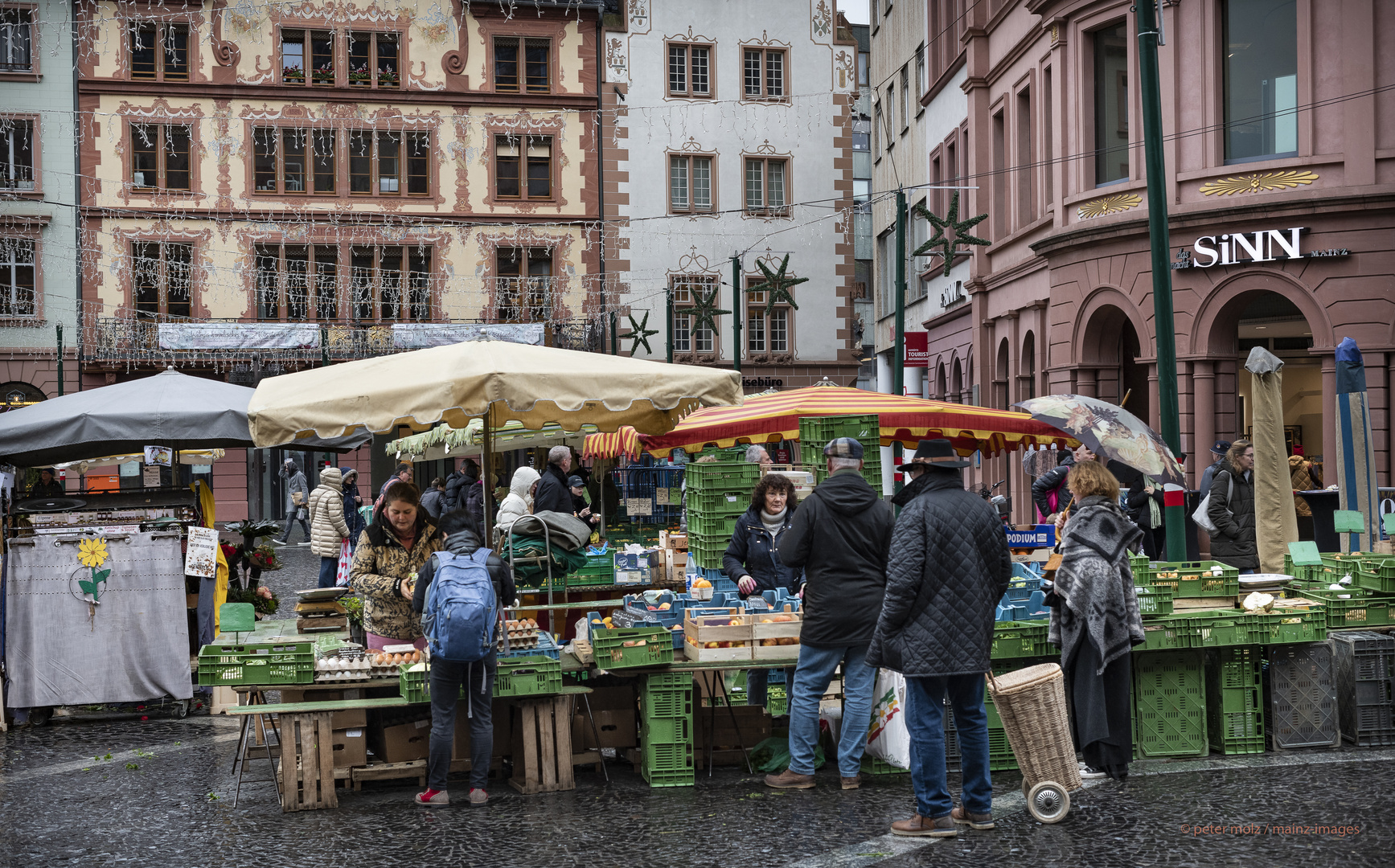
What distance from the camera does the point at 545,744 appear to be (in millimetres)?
8305

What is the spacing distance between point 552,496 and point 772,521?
5087mm

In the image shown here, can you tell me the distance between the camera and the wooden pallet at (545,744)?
27.2 feet

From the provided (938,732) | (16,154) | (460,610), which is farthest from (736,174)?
(938,732)

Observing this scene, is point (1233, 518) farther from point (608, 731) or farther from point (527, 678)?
point (527, 678)

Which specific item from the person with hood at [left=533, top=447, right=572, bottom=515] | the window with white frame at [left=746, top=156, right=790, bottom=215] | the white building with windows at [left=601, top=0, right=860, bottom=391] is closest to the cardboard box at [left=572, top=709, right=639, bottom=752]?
the person with hood at [left=533, top=447, right=572, bottom=515]

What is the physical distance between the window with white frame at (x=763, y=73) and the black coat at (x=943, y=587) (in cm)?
3658

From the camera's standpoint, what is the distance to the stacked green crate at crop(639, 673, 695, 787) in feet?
27.3

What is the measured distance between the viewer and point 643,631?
8352mm

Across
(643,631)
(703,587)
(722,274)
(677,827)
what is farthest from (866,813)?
(722,274)

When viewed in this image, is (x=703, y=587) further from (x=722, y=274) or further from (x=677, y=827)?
(x=722, y=274)

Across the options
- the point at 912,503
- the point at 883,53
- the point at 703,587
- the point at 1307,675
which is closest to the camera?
the point at 912,503

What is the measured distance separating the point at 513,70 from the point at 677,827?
36109 millimetres

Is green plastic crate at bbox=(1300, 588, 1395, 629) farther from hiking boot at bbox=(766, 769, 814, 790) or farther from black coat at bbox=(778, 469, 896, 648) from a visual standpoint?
Answer: hiking boot at bbox=(766, 769, 814, 790)

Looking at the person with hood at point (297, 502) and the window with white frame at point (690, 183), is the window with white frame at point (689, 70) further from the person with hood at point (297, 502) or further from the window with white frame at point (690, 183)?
the person with hood at point (297, 502)
